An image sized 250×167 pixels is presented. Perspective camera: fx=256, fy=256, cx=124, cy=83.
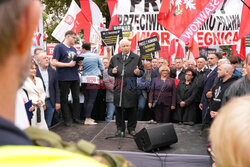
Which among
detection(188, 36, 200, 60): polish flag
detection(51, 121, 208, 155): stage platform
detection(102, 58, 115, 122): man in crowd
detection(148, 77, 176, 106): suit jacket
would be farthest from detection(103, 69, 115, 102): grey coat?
detection(188, 36, 200, 60): polish flag

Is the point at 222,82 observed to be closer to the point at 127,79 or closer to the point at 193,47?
the point at 127,79

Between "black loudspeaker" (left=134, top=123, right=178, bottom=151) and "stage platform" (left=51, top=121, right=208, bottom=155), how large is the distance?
17cm

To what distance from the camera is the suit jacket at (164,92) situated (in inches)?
256

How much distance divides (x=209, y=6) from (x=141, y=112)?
3494 mm

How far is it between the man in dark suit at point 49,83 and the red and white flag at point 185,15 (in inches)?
151

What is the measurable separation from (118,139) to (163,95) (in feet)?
5.84

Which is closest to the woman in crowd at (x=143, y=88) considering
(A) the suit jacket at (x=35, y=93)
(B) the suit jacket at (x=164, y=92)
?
(B) the suit jacket at (x=164, y=92)

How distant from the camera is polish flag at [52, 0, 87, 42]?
25.9ft

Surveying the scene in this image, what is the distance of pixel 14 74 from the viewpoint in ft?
1.66

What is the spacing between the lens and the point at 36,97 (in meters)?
4.35

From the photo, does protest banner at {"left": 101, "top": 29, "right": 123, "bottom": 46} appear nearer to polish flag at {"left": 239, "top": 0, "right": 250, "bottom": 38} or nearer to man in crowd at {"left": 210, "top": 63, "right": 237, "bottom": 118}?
man in crowd at {"left": 210, "top": 63, "right": 237, "bottom": 118}

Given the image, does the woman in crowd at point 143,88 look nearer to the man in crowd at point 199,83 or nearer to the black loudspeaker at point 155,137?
the man in crowd at point 199,83

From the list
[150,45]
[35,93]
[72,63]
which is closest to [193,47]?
[150,45]

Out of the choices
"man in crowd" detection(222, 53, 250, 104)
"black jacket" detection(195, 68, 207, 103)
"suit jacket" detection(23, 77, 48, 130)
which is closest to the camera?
"man in crowd" detection(222, 53, 250, 104)
